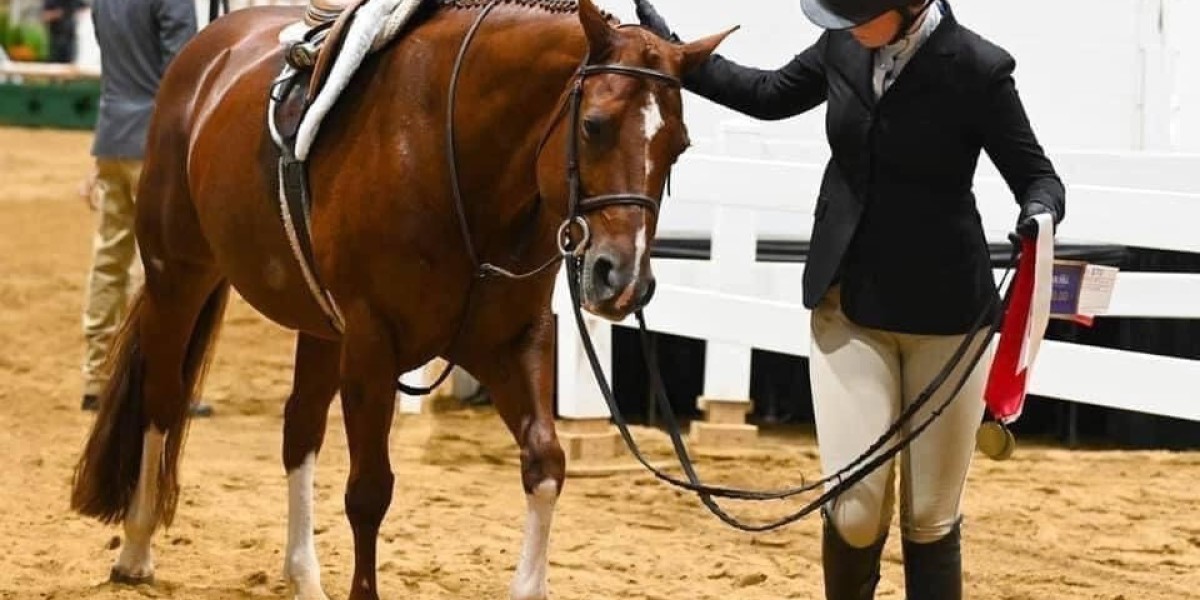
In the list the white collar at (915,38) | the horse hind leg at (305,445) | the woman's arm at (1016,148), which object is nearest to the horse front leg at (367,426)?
the horse hind leg at (305,445)

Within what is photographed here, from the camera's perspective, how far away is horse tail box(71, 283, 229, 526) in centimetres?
568

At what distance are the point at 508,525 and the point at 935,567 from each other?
2451 mm

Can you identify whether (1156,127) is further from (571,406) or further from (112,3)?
(112,3)

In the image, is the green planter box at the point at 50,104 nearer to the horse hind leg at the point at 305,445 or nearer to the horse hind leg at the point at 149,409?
the horse hind leg at the point at 149,409

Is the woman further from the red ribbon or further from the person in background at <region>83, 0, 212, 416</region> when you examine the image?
the person in background at <region>83, 0, 212, 416</region>

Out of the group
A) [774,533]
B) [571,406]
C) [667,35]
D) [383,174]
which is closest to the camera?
[667,35]

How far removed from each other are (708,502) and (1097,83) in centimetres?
481

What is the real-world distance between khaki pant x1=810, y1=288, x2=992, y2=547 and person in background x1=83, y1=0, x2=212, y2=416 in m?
4.58

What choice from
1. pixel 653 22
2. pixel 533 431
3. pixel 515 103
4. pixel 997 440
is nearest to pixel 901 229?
pixel 997 440

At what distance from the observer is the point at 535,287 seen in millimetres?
4570

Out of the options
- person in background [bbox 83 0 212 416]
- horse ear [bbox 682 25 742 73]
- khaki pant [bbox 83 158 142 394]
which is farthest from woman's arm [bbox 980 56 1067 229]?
khaki pant [bbox 83 158 142 394]

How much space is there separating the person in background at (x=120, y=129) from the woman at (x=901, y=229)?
445 centimetres

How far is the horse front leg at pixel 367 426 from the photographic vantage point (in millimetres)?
4570

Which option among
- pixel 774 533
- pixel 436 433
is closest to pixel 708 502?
pixel 774 533
